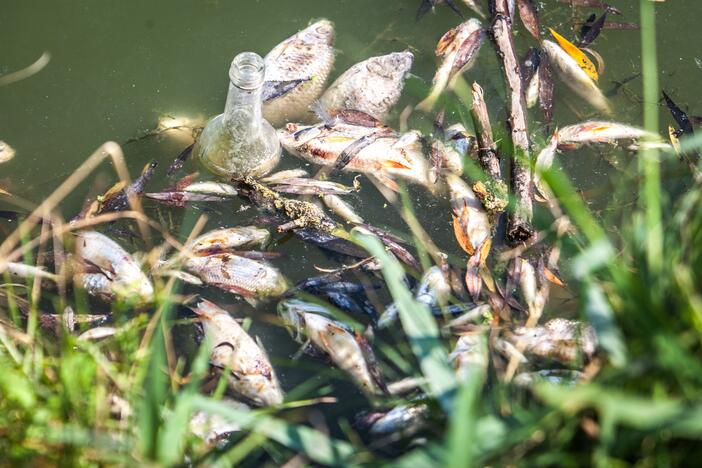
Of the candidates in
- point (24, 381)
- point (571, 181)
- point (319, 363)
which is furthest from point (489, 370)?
point (24, 381)

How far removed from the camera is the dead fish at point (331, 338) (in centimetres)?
302

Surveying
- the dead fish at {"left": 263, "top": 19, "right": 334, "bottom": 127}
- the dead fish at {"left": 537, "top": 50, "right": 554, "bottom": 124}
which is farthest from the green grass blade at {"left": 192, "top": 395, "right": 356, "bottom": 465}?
the dead fish at {"left": 537, "top": 50, "right": 554, "bottom": 124}

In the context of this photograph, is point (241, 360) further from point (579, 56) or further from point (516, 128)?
point (579, 56)

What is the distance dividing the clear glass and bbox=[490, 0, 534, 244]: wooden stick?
123 centimetres

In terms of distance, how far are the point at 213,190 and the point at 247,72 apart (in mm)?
659

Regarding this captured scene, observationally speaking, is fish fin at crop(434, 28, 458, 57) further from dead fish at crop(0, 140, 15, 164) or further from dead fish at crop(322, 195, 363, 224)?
dead fish at crop(0, 140, 15, 164)

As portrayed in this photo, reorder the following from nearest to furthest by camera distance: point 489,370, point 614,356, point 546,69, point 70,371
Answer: point 614,356, point 70,371, point 489,370, point 546,69

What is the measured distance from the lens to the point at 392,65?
13.6ft

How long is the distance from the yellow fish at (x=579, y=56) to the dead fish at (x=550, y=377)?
212 centimetres

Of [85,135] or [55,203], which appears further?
[85,135]

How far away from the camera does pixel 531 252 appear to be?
355 centimetres

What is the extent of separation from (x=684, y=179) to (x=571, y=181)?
0.59m

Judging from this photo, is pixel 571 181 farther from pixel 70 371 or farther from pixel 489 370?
pixel 70 371

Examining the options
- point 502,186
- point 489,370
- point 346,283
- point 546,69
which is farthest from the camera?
point 546,69
